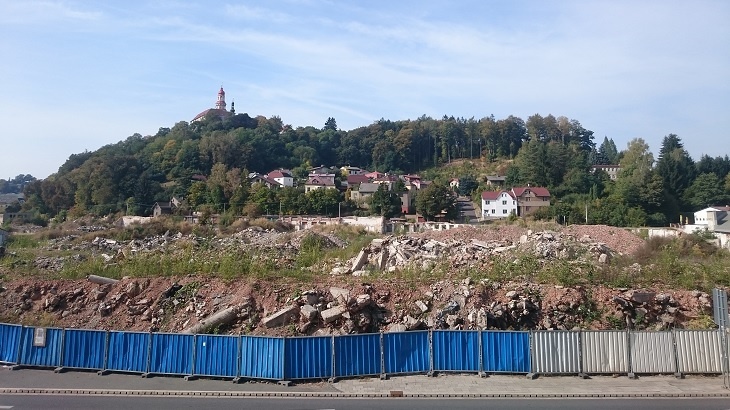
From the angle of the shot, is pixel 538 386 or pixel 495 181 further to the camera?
pixel 495 181

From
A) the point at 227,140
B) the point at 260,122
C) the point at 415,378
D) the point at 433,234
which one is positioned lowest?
the point at 415,378

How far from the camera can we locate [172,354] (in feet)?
32.5

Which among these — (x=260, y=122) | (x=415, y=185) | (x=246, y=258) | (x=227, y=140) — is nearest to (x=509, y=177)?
(x=415, y=185)

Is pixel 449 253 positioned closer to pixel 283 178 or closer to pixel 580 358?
pixel 580 358

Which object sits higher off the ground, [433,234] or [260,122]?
[260,122]

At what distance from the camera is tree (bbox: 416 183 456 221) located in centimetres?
4647

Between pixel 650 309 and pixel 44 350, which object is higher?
pixel 650 309

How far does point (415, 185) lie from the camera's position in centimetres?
6344

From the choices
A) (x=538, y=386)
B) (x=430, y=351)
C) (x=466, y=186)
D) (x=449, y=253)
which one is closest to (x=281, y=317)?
(x=430, y=351)

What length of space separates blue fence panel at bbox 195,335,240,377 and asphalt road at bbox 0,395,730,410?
36.7 inches

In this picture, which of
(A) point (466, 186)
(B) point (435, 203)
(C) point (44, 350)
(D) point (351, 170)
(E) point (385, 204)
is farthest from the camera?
(D) point (351, 170)

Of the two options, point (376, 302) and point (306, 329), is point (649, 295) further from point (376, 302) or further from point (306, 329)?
point (306, 329)

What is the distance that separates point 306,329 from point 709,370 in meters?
8.14

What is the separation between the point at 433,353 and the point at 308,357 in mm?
2459
